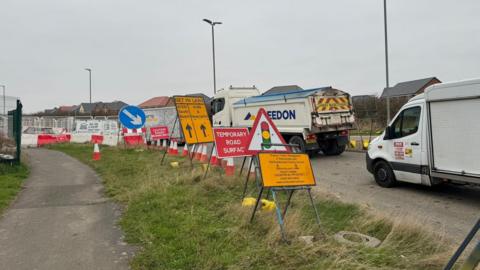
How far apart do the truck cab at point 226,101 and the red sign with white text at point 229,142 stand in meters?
10.3

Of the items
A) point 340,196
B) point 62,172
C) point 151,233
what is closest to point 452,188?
point 340,196

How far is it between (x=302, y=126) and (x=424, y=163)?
261 inches

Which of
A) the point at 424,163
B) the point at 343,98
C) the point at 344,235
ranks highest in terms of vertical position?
the point at 343,98

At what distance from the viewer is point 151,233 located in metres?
5.09

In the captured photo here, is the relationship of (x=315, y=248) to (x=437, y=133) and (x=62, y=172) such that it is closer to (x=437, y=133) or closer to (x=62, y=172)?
(x=437, y=133)

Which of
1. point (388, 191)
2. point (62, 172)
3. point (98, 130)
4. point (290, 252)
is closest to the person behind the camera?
point (290, 252)

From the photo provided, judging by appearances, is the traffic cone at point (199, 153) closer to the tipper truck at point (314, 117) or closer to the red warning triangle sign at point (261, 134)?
the tipper truck at point (314, 117)

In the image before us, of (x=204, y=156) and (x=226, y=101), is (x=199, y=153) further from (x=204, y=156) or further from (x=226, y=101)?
(x=226, y=101)

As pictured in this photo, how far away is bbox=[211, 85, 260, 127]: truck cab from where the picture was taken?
19547 millimetres

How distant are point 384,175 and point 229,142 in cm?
380

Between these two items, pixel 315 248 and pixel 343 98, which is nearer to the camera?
pixel 315 248

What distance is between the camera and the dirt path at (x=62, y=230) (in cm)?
434

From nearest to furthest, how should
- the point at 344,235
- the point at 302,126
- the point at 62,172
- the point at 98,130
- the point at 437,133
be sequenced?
the point at 344,235 < the point at 437,133 < the point at 62,172 < the point at 302,126 < the point at 98,130

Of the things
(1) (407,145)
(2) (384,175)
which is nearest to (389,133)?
(1) (407,145)
